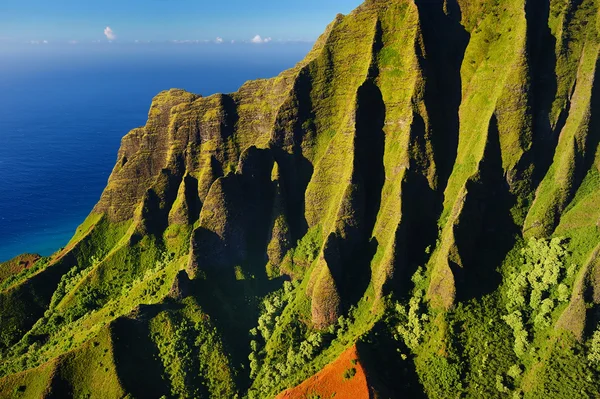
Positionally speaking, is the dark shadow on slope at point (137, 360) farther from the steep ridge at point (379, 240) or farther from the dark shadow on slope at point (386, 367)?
the dark shadow on slope at point (386, 367)

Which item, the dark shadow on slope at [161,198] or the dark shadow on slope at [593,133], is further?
the dark shadow on slope at [161,198]

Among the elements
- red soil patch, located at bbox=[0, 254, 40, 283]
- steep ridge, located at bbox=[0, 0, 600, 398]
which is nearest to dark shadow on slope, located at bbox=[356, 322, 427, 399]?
steep ridge, located at bbox=[0, 0, 600, 398]

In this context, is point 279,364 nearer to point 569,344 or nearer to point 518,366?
point 518,366

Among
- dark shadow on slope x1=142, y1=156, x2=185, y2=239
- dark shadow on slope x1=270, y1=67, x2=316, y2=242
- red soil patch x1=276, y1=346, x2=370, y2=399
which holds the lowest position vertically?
red soil patch x1=276, y1=346, x2=370, y2=399

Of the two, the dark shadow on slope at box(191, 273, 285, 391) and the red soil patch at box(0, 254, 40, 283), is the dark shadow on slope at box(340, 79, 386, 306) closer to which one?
the dark shadow on slope at box(191, 273, 285, 391)

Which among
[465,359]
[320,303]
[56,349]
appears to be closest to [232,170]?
[320,303]

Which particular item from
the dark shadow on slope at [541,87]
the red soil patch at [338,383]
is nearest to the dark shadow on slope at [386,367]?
the red soil patch at [338,383]

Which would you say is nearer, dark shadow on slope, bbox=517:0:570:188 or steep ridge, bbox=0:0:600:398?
steep ridge, bbox=0:0:600:398
